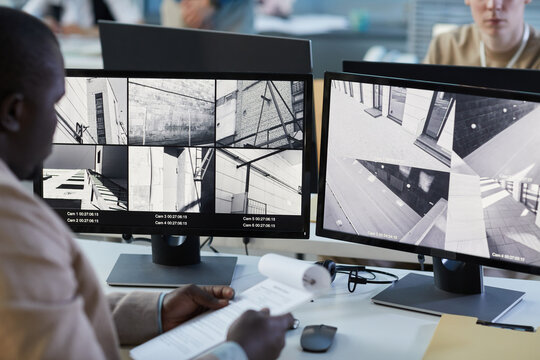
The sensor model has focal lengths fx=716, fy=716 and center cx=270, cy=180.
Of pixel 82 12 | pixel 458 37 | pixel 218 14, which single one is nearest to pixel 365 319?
pixel 458 37

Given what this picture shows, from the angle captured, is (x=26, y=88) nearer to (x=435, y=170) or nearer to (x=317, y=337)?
(x=317, y=337)

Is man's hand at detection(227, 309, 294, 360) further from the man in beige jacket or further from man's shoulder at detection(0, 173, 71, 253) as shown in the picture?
man's shoulder at detection(0, 173, 71, 253)

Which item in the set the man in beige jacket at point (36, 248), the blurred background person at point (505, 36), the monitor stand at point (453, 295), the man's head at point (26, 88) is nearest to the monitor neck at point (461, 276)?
the monitor stand at point (453, 295)

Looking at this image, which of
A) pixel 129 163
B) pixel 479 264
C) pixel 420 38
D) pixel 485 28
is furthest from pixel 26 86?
pixel 420 38

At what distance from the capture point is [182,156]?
1.55 meters

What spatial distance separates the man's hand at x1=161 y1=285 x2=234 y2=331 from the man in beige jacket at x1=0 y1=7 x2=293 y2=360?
0.85 feet

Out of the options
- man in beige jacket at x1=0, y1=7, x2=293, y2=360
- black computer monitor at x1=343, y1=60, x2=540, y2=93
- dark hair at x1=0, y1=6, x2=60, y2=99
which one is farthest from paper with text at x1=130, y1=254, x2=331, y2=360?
black computer monitor at x1=343, y1=60, x2=540, y2=93

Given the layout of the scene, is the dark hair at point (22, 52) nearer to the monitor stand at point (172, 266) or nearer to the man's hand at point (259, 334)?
the man's hand at point (259, 334)

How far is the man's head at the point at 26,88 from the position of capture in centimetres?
88

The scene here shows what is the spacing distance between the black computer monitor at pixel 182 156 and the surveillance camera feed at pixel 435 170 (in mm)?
86

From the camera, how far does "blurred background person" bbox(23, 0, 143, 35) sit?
4578mm

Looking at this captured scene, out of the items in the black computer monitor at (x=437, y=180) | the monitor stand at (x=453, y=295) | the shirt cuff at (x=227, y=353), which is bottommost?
the monitor stand at (x=453, y=295)

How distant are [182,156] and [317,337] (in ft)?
1.65

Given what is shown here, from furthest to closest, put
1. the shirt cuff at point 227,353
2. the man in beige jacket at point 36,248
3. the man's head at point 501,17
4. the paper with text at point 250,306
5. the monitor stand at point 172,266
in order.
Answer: the man's head at point 501,17 → the monitor stand at point 172,266 → the paper with text at point 250,306 → the shirt cuff at point 227,353 → the man in beige jacket at point 36,248
